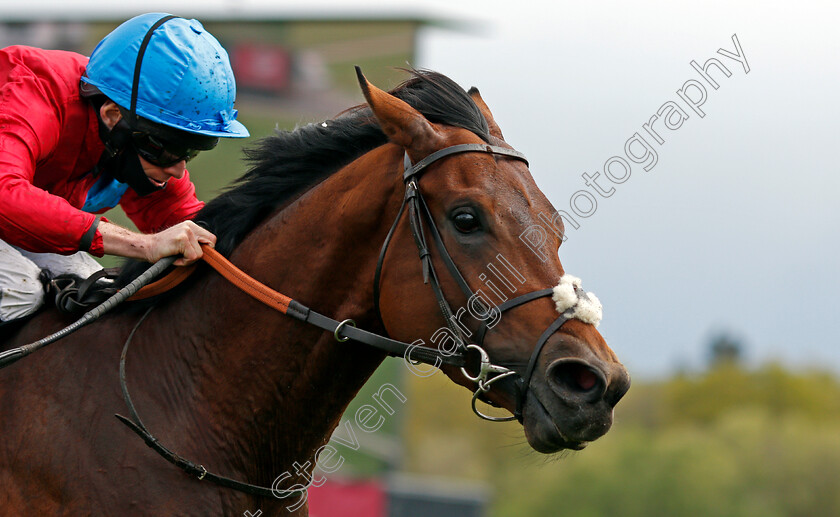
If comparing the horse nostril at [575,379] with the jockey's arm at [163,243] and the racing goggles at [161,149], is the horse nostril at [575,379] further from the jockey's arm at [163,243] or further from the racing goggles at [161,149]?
the racing goggles at [161,149]

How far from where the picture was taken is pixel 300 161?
146 inches

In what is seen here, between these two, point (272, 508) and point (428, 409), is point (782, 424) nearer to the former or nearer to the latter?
point (428, 409)

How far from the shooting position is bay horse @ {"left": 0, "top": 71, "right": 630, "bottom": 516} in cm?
310

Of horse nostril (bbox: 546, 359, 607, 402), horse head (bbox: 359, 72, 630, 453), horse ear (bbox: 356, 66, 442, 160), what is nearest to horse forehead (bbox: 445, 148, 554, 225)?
horse head (bbox: 359, 72, 630, 453)

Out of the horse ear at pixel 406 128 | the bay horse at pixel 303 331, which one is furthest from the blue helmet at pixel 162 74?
the horse ear at pixel 406 128

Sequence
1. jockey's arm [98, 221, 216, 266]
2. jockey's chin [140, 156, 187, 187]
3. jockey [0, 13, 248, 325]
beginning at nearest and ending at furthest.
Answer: jockey [0, 13, 248, 325]
jockey's arm [98, 221, 216, 266]
jockey's chin [140, 156, 187, 187]

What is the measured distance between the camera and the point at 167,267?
3.60 m

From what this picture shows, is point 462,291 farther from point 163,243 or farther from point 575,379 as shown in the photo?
point 163,243

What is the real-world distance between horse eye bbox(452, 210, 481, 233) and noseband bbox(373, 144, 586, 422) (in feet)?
0.28

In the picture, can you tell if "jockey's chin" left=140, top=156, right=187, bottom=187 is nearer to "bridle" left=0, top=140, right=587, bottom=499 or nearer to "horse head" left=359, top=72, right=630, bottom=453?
"bridle" left=0, top=140, right=587, bottom=499

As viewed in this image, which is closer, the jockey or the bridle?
the bridle

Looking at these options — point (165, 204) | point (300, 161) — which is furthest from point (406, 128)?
point (165, 204)

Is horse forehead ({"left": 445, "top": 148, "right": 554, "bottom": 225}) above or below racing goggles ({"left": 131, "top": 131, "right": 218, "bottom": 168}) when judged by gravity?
above

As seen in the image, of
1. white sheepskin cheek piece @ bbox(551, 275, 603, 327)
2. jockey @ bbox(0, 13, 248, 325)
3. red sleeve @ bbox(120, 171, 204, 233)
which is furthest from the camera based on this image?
red sleeve @ bbox(120, 171, 204, 233)
